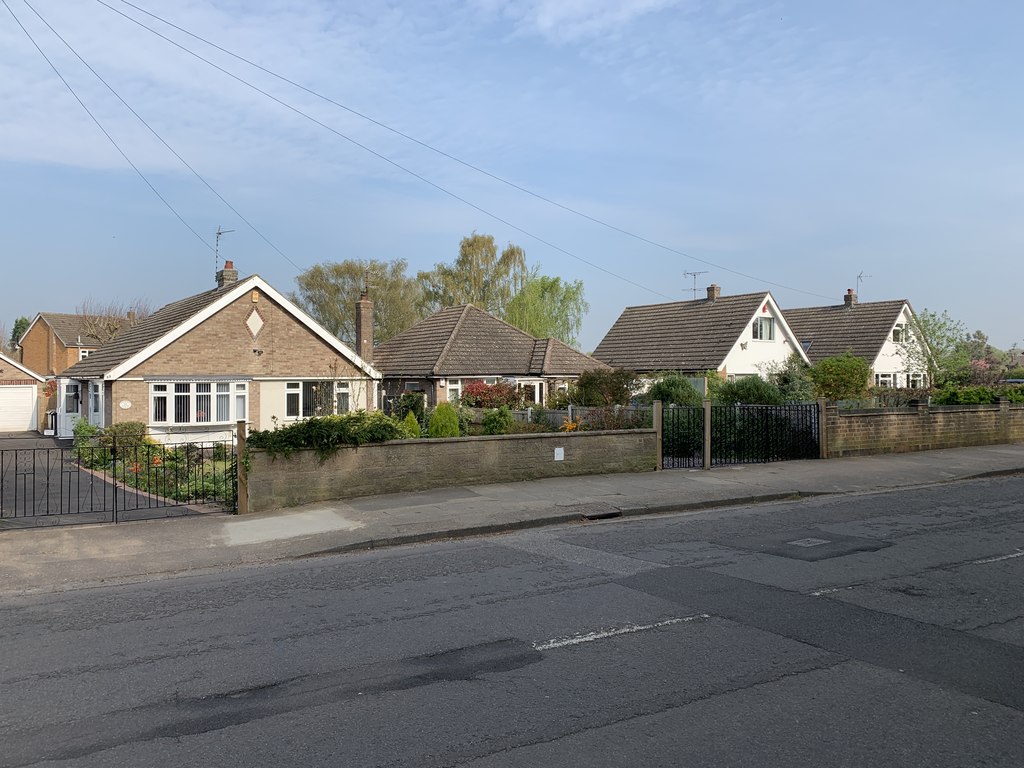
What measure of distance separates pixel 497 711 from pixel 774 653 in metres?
2.27

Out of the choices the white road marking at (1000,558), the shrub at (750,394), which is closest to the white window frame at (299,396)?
the shrub at (750,394)

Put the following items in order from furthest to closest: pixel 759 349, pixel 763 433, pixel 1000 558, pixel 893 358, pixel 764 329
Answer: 1. pixel 893 358
2. pixel 764 329
3. pixel 759 349
4. pixel 763 433
5. pixel 1000 558


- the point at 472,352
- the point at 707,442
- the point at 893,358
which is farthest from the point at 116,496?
the point at 893,358

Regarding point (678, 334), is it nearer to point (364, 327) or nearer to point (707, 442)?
point (364, 327)

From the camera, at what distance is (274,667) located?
5719mm

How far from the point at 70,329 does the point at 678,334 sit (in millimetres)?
43441

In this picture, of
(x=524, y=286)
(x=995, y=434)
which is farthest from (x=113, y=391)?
(x=524, y=286)

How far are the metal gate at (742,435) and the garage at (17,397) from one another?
141 ft

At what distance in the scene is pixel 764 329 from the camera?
39.7 meters

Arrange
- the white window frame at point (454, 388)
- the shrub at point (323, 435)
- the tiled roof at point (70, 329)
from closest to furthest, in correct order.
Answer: the shrub at point (323, 435) < the white window frame at point (454, 388) < the tiled roof at point (70, 329)

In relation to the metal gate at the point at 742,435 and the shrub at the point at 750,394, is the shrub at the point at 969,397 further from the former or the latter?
the metal gate at the point at 742,435

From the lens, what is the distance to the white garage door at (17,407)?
46.7 metres

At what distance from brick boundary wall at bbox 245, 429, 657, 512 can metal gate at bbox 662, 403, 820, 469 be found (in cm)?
182

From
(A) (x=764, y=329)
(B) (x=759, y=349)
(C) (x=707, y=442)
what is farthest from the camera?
(A) (x=764, y=329)
